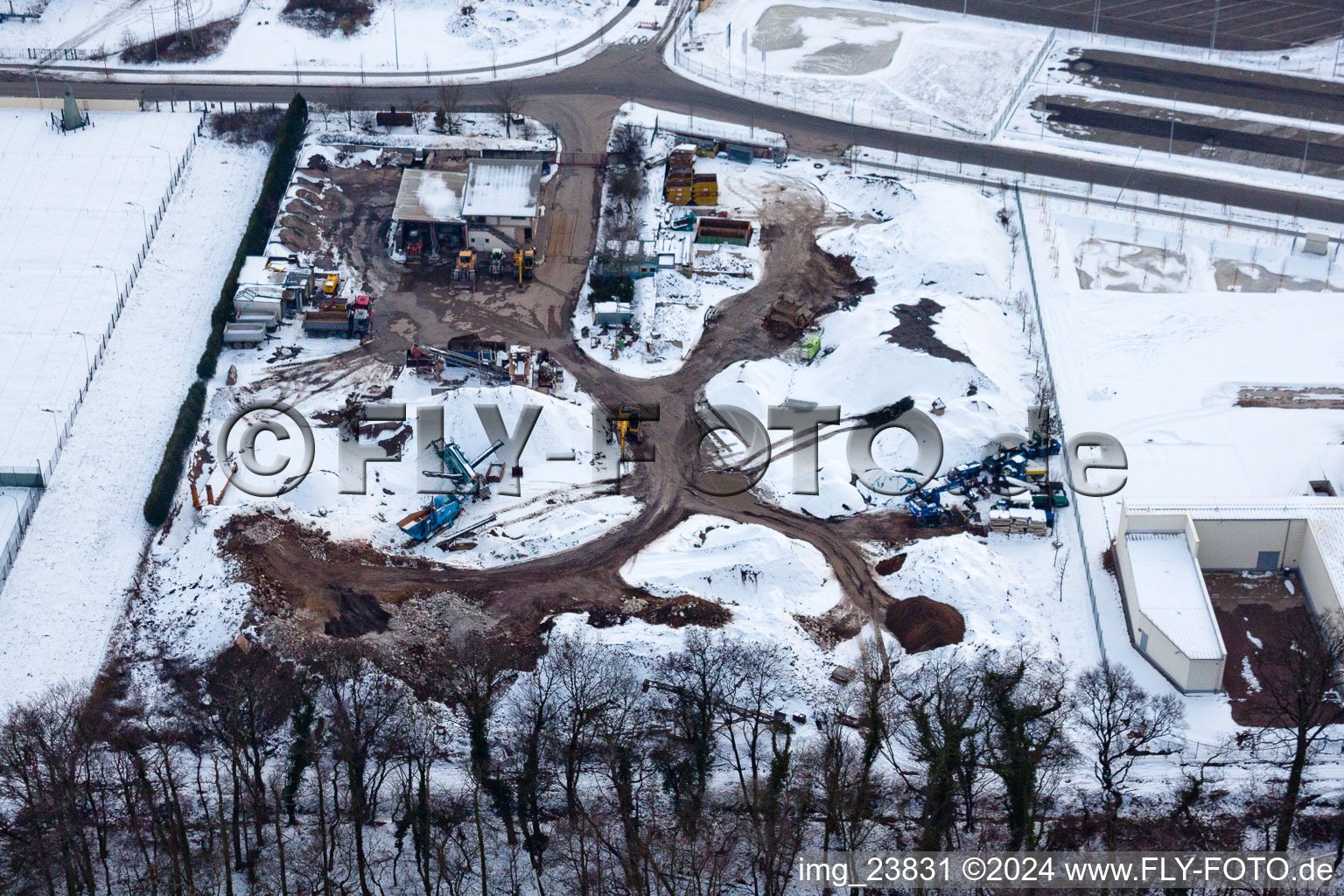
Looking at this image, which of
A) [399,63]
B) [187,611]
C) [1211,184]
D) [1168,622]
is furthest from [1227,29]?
[187,611]

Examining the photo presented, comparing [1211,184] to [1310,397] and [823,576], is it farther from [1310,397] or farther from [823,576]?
[823,576]

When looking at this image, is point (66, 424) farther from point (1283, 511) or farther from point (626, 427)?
point (1283, 511)

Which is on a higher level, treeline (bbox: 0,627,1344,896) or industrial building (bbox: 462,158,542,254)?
industrial building (bbox: 462,158,542,254)

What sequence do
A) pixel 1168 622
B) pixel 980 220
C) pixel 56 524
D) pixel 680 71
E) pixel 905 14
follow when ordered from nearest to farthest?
pixel 1168 622 < pixel 56 524 < pixel 980 220 < pixel 680 71 < pixel 905 14

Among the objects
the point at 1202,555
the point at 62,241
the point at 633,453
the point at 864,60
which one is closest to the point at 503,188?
the point at 633,453

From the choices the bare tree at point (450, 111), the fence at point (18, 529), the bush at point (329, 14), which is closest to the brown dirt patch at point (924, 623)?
the fence at point (18, 529)

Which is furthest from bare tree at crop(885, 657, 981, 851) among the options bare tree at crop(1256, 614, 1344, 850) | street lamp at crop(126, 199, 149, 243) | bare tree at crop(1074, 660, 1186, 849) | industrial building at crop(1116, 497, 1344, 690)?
street lamp at crop(126, 199, 149, 243)

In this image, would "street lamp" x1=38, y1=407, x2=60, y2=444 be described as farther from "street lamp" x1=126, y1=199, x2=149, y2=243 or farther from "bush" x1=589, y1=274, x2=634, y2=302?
"bush" x1=589, y1=274, x2=634, y2=302
